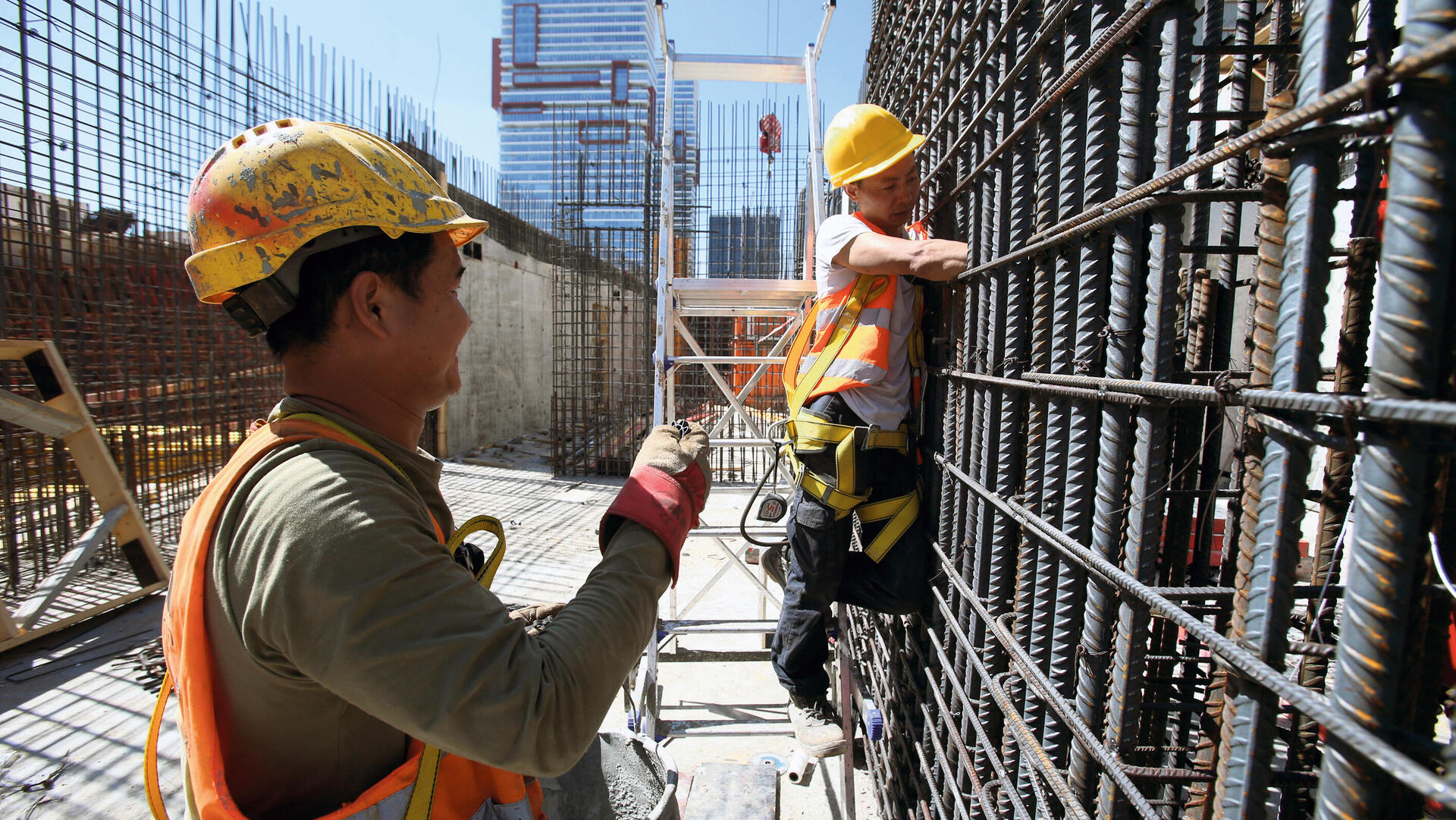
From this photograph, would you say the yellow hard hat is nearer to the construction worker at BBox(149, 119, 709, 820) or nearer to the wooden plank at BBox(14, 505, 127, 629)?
the construction worker at BBox(149, 119, 709, 820)

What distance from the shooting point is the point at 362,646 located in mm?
929

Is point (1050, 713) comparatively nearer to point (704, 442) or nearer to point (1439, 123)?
point (704, 442)

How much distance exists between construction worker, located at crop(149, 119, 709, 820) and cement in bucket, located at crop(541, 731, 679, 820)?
1.96ft

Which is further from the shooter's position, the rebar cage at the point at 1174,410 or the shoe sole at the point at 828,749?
the shoe sole at the point at 828,749

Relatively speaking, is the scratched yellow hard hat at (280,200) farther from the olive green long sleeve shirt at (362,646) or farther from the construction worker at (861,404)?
the construction worker at (861,404)

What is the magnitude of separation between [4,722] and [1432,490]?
6406mm

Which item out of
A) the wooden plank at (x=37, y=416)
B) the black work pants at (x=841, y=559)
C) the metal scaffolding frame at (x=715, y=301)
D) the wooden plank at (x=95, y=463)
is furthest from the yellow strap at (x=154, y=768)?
the wooden plank at (x=95, y=463)

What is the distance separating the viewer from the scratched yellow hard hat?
1.19 metres

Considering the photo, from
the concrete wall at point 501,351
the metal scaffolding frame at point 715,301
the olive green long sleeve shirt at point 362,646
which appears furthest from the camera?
the concrete wall at point 501,351

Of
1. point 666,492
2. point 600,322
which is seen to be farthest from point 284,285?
point 600,322

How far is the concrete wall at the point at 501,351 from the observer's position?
13562mm

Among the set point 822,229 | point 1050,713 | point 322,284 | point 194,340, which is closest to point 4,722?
point 194,340

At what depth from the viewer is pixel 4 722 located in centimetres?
414

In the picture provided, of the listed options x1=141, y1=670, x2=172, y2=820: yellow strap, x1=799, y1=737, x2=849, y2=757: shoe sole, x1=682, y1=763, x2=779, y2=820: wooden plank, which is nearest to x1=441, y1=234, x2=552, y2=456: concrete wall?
x1=682, y1=763, x2=779, y2=820: wooden plank
